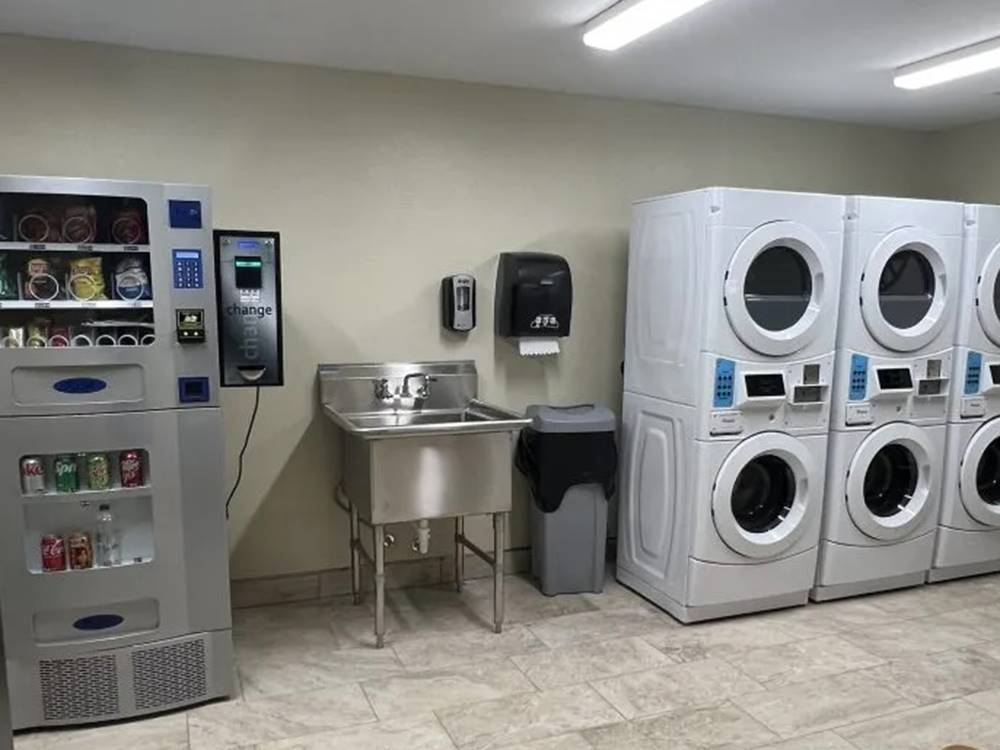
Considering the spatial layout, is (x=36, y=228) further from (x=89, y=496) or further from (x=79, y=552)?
(x=79, y=552)

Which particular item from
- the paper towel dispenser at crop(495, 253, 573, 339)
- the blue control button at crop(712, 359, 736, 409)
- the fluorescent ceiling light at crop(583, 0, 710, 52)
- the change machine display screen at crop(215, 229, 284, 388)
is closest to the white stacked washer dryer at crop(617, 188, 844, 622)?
the blue control button at crop(712, 359, 736, 409)

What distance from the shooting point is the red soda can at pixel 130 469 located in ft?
8.64

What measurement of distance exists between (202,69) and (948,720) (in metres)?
3.91

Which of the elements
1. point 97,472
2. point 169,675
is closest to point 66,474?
point 97,472

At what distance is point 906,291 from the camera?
12.2ft

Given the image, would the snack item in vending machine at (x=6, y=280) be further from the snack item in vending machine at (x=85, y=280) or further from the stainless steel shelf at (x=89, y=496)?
the stainless steel shelf at (x=89, y=496)

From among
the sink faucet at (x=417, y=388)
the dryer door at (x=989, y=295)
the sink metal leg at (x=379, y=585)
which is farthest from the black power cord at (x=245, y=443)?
the dryer door at (x=989, y=295)

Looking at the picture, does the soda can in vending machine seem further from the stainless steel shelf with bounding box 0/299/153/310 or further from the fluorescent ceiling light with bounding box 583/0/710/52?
the fluorescent ceiling light with bounding box 583/0/710/52

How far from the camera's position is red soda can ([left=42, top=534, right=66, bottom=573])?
8.45 feet

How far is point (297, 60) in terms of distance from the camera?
11.0ft

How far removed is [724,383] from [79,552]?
260 centimetres

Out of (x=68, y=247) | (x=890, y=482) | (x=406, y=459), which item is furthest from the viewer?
(x=890, y=482)

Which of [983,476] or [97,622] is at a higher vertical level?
[983,476]

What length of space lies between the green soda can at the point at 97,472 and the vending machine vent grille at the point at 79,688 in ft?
1.92
